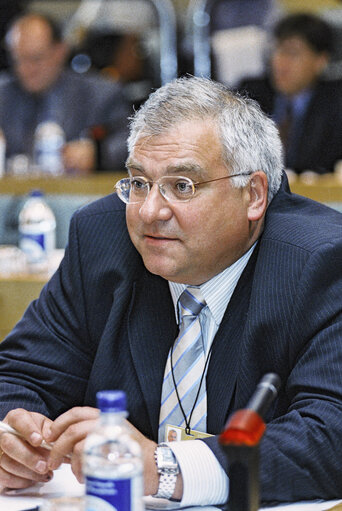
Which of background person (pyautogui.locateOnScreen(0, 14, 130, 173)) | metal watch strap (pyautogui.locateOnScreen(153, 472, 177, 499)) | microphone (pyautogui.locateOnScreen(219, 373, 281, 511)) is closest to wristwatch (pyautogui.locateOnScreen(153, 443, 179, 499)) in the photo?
metal watch strap (pyautogui.locateOnScreen(153, 472, 177, 499))

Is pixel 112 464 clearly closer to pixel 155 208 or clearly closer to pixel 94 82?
pixel 155 208

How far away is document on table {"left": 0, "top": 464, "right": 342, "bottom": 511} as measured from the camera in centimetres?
127

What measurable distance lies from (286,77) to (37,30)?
1.41 meters

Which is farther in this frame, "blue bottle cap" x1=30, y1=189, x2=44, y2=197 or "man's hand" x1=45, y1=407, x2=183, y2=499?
"blue bottle cap" x1=30, y1=189, x2=44, y2=197

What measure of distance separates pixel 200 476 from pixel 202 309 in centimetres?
43

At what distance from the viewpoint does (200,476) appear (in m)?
1.26

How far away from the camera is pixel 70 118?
457 cm

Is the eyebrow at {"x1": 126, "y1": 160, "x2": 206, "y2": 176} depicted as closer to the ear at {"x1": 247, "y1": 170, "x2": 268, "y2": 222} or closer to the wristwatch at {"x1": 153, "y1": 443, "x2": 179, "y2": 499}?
the ear at {"x1": 247, "y1": 170, "x2": 268, "y2": 222}

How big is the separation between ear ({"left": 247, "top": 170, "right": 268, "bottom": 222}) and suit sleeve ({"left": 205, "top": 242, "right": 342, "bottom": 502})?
0.58 ft

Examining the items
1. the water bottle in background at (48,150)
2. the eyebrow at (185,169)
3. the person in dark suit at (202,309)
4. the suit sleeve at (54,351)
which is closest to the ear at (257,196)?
the person in dark suit at (202,309)

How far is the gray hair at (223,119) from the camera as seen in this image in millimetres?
1531

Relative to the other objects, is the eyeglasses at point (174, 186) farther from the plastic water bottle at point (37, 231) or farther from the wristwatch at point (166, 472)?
the plastic water bottle at point (37, 231)

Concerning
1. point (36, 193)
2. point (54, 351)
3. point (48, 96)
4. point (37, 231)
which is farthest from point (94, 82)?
point (54, 351)

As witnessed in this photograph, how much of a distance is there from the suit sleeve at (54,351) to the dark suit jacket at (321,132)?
268 cm
